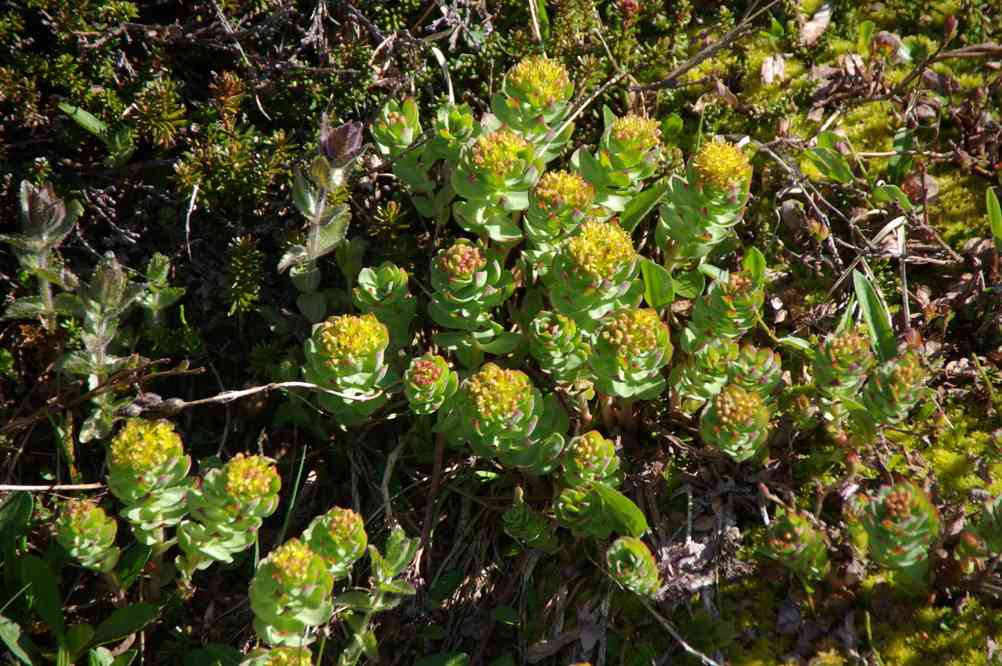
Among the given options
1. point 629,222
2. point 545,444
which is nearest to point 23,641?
point 545,444

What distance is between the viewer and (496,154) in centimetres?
259

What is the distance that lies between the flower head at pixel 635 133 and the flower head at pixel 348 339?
909mm

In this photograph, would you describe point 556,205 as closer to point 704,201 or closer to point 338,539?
point 704,201

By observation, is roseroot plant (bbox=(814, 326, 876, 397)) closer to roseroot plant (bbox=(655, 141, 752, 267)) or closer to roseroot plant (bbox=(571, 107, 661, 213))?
roseroot plant (bbox=(655, 141, 752, 267))

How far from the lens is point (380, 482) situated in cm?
306

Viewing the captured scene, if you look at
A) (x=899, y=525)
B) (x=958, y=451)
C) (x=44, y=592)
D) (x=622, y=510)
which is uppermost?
(x=899, y=525)

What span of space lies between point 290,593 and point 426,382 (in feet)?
2.13

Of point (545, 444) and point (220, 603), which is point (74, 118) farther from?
point (545, 444)

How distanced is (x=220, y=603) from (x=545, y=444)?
122 cm

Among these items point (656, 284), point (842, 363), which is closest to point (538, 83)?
→ point (656, 284)

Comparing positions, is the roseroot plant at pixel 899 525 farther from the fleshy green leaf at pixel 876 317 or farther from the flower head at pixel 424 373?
the flower head at pixel 424 373

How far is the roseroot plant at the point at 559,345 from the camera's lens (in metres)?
2.61

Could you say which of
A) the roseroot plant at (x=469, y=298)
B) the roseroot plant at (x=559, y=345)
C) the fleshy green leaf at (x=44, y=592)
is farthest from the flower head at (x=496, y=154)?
the fleshy green leaf at (x=44, y=592)

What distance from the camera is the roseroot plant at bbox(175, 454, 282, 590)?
7.83 ft
